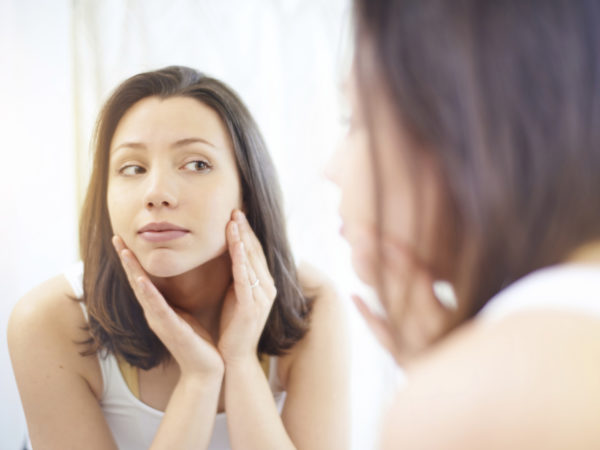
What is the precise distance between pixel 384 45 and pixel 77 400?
2.49 feet

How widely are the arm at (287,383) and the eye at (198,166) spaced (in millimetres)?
109

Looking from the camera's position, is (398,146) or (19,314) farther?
(19,314)

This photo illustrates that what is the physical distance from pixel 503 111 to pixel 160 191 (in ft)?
1.73

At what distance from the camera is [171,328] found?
79cm

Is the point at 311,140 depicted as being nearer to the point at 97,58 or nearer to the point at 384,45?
the point at 97,58

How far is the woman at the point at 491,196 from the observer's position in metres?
0.27

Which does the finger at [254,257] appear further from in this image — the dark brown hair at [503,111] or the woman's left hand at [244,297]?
the dark brown hair at [503,111]

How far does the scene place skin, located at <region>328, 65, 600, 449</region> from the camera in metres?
0.25

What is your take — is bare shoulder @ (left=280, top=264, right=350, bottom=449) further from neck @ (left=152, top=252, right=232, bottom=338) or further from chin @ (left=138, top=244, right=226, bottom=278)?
chin @ (left=138, top=244, right=226, bottom=278)

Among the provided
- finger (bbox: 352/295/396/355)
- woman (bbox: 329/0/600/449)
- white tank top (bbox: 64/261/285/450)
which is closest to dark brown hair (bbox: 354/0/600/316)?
woman (bbox: 329/0/600/449)

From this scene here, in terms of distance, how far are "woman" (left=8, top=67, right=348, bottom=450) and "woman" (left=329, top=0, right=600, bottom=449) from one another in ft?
1.36

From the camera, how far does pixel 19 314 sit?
0.85m

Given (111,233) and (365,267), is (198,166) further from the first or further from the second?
(365,267)

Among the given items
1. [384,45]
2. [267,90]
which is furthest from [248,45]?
[384,45]
